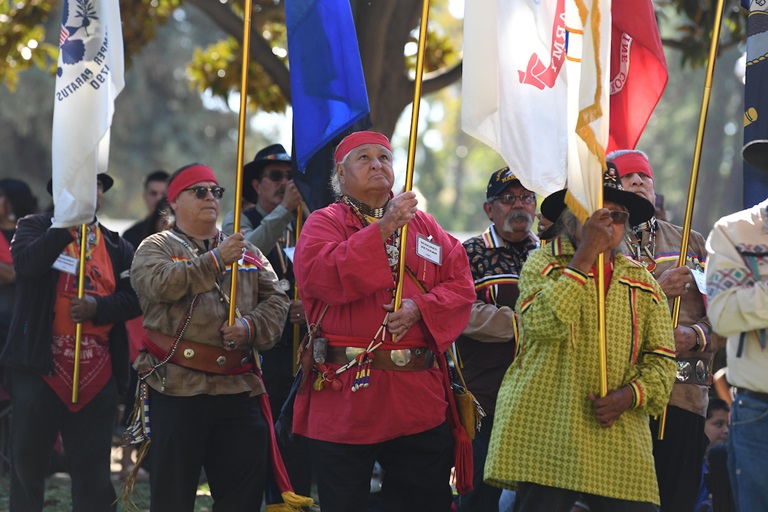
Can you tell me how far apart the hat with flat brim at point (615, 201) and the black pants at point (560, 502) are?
1.28m

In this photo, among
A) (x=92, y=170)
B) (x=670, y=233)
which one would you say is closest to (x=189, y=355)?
(x=92, y=170)

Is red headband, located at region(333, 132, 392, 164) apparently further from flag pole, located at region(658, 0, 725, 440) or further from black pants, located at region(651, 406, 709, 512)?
black pants, located at region(651, 406, 709, 512)

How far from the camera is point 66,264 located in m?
7.52

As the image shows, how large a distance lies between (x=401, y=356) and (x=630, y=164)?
1749 millimetres

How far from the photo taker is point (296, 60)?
6953mm

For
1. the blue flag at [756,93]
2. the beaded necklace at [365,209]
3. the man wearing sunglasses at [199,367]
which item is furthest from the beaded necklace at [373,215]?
the blue flag at [756,93]

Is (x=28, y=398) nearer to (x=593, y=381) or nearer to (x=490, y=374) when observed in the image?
(x=490, y=374)

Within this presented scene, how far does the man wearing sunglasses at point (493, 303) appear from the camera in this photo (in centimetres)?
697

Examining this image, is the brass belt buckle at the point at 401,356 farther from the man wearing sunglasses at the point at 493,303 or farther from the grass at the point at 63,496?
the grass at the point at 63,496

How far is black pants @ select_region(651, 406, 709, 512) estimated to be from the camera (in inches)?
254

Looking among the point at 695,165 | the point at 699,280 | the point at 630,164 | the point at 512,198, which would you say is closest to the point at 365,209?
the point at 512,198

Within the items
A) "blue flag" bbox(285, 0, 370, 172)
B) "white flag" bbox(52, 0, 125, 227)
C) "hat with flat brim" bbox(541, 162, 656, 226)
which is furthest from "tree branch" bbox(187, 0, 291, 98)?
"hat with flat brim" bbox(541, 162, 656, 226)

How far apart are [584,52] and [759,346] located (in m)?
1.56

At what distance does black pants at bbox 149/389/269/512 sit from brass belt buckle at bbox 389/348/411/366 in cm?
116
